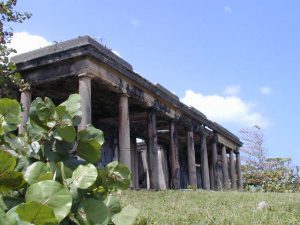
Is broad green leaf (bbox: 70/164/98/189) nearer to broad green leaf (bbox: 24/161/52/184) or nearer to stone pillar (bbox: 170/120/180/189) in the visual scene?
broad green leaf (bbox: 24/161/52/184)

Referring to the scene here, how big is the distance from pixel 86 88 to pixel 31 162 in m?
14.4

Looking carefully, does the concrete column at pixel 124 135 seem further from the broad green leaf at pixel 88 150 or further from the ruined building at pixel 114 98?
the broad green leaf at pixel 88 150

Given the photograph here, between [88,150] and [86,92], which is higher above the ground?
[86,92]

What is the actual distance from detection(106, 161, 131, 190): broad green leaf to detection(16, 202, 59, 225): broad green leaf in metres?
0.40

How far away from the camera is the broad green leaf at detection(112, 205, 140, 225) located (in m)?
1.32

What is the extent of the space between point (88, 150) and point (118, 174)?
0.41 feet

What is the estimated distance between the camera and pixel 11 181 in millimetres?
1167

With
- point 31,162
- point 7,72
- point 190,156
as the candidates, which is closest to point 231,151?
point 190,156

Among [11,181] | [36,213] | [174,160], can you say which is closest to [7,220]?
[36,213]

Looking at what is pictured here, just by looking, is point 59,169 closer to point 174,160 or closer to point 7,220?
point 7,220

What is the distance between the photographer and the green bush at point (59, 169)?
1.14m

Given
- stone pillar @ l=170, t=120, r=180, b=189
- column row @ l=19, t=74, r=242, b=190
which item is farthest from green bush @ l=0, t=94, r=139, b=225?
stone pillar @ l=170, t=120, r=180, b=189

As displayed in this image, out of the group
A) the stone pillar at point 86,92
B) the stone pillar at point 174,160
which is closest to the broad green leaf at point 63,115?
A: the stone pillar at point 86,92

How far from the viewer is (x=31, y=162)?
1.36 meters
